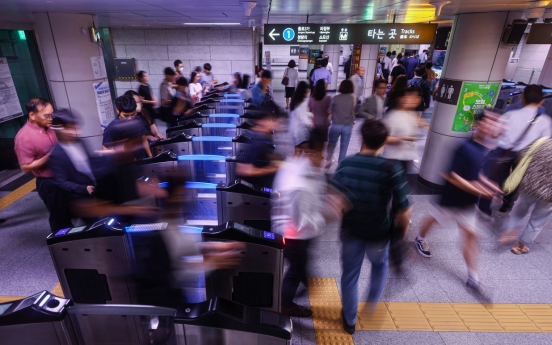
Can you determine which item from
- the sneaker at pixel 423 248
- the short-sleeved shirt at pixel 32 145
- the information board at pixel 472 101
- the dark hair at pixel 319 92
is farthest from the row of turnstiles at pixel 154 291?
the information board at pixel 472 101

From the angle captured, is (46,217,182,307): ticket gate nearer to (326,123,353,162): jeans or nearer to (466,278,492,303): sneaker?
(466,278,492,303): sneaker

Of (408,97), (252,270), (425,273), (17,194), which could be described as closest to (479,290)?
(425,273)

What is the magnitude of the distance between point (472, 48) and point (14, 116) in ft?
26.5

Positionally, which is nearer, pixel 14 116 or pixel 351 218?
pixel 351 218

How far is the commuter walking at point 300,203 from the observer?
2.30m

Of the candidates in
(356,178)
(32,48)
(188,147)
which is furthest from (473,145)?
(32,48)

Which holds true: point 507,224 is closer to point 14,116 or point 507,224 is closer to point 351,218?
point 351,218

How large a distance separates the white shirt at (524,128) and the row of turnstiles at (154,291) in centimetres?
305

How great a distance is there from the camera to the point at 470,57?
15.3ft

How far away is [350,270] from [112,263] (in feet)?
5.96

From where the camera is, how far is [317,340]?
104 inches

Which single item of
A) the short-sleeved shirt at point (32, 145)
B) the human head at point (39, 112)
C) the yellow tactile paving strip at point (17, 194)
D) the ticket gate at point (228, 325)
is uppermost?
the human head at point (39, 112)

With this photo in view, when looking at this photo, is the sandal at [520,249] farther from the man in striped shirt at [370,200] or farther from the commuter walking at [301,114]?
the commuter walking at [301,114]

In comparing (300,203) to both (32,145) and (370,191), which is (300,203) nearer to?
(370,191)
